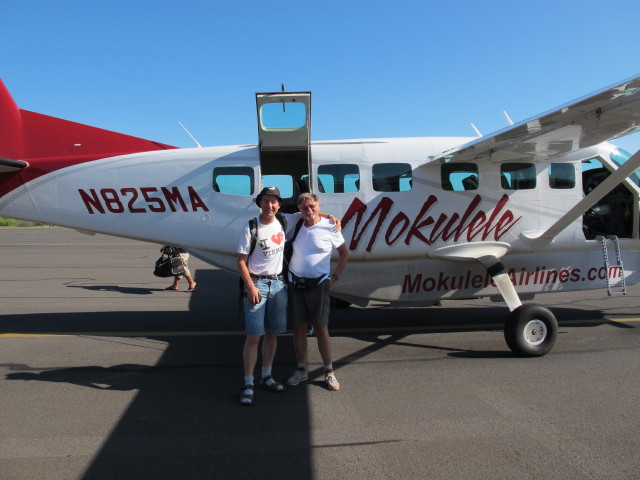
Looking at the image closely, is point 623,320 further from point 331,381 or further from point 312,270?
point 312,270

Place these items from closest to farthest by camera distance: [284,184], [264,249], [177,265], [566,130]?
[264,249] < [566,130] < [284,184] < [177,265]

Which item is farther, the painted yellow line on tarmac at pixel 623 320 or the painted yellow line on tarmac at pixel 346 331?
the painted yellow line on tarmac at pixel 623 320

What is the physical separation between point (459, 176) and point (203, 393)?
13.2 ft

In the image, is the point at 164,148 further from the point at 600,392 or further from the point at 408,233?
the point at 600,392

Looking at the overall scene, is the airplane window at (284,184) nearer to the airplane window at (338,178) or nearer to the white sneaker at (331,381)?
the airplane window at (338,178)

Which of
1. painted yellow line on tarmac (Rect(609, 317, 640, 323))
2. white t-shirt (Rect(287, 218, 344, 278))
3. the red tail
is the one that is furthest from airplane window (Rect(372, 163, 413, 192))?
painted yellow line on tarmac (Rect(609, 317, 640, 323))

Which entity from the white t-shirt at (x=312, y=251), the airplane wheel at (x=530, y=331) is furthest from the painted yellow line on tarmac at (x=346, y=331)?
the white t-shirt at (x=312, y=251)

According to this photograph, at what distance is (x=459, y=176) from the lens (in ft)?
19.9

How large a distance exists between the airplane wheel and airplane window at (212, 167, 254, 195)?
3.47 meters

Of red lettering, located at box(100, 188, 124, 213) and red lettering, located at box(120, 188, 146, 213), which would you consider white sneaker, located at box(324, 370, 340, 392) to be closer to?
red lettering, located at box(120, 188, 146, 213)

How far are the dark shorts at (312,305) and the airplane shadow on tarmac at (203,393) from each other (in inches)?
26.2

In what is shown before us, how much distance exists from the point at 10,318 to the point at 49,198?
9.27 ft

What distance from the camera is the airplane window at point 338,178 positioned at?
5.95 metres

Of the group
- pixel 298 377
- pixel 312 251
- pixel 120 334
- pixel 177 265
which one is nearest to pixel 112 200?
pixel 120 334
